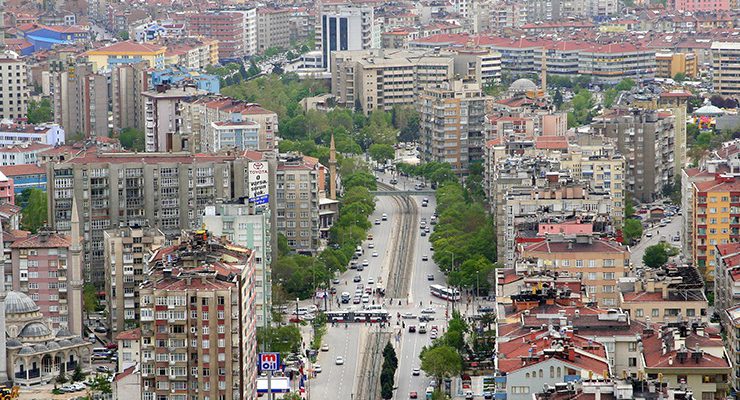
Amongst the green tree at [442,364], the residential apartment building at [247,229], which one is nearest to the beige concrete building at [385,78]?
the residential apartment building at [247,229]

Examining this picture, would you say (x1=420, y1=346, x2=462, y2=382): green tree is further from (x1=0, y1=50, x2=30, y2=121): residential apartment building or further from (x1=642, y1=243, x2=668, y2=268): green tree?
(x1=0, y1=50, x2=30, y2=121): residential apartment building

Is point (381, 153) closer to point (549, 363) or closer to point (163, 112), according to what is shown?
point (163, 112)

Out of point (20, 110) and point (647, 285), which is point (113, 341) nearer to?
point (647, 285)

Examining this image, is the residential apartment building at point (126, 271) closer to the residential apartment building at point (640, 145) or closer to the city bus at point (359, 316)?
the city bus at point (359, 316)

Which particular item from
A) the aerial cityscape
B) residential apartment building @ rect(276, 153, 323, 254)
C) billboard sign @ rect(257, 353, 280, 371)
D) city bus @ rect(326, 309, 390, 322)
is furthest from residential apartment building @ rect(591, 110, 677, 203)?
billboard sign @ rect(257, 353, 280, 371)

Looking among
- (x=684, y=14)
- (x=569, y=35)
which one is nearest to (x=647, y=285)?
(x=569, y=35)
